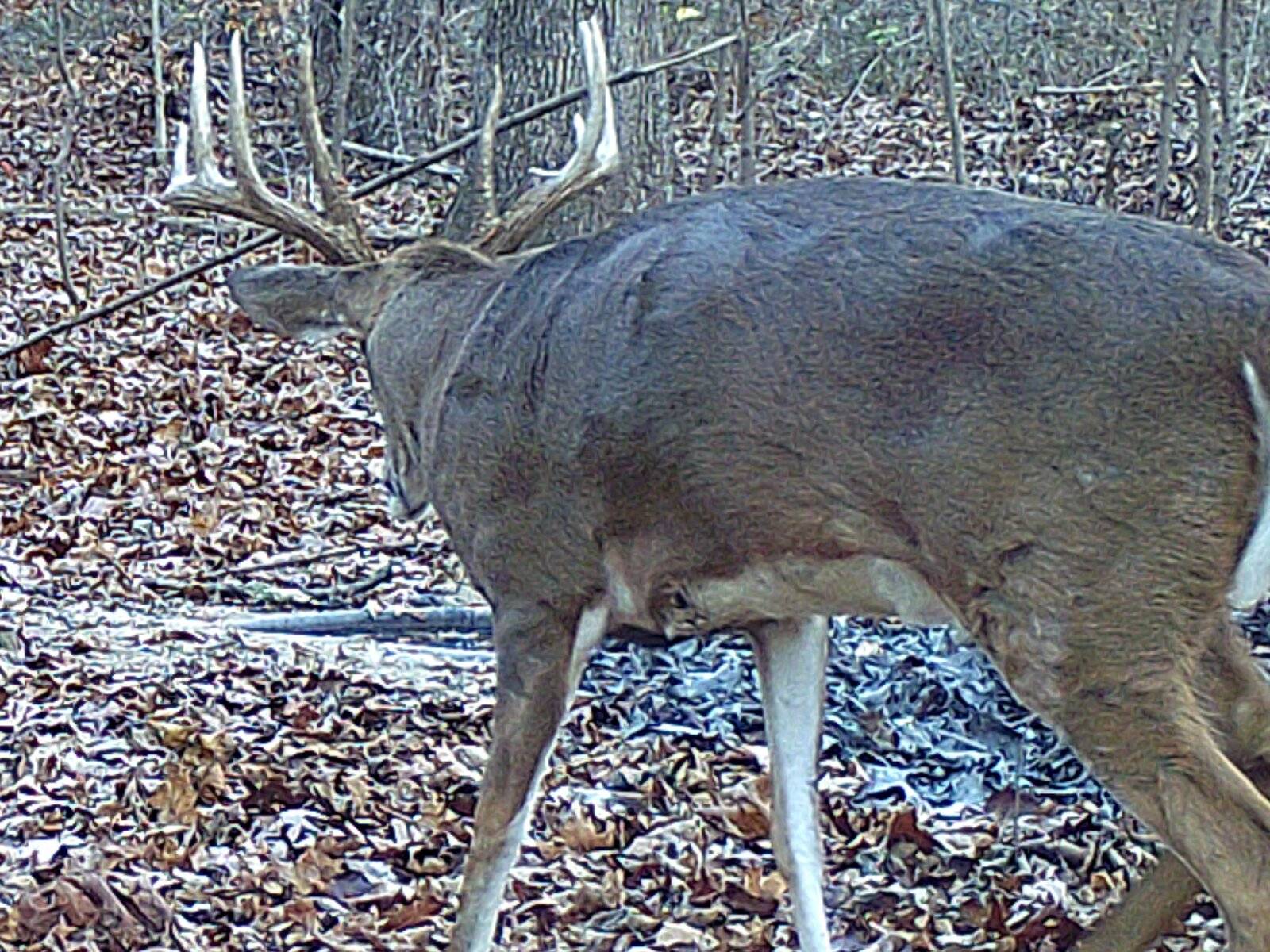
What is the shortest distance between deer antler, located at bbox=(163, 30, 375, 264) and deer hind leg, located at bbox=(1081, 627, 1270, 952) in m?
2.49

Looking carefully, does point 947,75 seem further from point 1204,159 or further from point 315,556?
point 315,556

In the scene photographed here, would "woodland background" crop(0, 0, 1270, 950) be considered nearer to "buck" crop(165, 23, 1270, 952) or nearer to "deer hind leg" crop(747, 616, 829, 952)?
"deer hind leg" crop(747, 616, 829, 952)

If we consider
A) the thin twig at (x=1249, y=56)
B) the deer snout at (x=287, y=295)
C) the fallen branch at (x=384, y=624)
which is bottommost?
the fallen branch at (x=384, y=624)

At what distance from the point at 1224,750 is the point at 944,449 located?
95 cm

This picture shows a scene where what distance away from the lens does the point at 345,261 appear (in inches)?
222

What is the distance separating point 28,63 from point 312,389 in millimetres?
8194

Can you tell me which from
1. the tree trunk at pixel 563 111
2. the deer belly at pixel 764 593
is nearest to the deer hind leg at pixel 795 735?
the deer belly at pixel 764 593

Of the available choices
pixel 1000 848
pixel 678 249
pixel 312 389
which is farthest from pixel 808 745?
pixel 312 389

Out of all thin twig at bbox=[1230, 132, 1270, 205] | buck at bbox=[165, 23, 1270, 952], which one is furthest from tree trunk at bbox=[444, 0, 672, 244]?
thin twig at bbox=[1230, 132, 1270, 205]

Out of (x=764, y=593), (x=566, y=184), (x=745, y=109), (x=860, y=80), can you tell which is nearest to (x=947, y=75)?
(x=745, y=109)

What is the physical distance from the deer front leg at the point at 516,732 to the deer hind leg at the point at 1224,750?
1.28 metres

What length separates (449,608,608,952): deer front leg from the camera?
4.75m

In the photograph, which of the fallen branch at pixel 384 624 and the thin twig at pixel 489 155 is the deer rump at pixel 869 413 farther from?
the fallen branch at pixel 384 624

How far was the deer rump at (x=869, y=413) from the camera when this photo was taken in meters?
3.85
